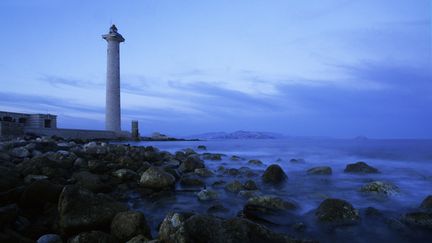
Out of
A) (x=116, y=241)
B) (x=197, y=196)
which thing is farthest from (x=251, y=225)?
(x=197, y=196)

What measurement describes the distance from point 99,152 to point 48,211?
9.56 metres

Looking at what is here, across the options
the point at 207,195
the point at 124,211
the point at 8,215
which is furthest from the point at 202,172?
the point at 8,215

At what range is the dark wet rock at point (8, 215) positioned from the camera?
4.75m

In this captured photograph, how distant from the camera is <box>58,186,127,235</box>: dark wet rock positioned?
4.75 m

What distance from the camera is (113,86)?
44.6 meters

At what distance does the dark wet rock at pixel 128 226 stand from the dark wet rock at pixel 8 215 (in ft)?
5.19

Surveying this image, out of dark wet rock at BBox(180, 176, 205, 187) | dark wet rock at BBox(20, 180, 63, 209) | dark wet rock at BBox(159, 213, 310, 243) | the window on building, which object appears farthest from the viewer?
the window on building

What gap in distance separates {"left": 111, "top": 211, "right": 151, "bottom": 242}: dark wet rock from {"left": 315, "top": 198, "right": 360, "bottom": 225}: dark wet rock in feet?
11.3

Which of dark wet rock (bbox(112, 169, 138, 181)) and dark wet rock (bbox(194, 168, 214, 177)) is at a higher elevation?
dark wet rock (bbox(112, 169, 138, 181))

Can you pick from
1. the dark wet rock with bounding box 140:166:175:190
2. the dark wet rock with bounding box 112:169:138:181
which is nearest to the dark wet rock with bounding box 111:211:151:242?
the dark wet rock with bounding box 140:166:175:190

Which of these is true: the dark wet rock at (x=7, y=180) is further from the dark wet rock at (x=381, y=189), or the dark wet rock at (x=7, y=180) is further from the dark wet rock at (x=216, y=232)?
the dark wet rock at (x=381, y=189)

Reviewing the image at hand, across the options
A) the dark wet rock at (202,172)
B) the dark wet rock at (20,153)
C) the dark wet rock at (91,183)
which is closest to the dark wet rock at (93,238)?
the dark wet rock at (91,183)

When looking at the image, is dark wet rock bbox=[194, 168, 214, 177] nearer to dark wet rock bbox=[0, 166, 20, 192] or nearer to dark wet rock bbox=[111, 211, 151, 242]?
dark wet rock bbox=[0, 166, 20, 192]

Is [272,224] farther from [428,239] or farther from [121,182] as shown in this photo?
[121,182]
